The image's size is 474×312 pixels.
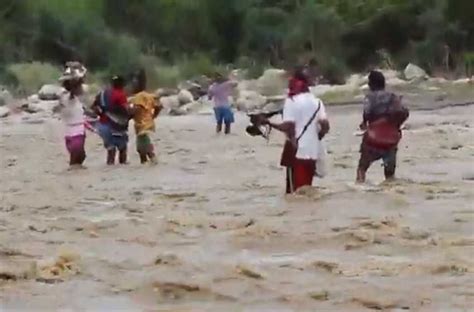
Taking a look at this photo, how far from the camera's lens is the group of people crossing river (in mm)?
12891

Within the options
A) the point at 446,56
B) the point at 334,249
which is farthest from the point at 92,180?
the point at 446,56

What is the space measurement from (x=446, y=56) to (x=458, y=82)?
277 inches

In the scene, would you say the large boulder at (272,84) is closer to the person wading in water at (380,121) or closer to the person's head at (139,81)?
the person's head at (139,81)

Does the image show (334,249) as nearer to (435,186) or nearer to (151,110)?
(435,186)

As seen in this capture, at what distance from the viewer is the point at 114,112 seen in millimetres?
17672

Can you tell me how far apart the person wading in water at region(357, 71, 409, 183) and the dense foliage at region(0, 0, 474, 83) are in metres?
35.4

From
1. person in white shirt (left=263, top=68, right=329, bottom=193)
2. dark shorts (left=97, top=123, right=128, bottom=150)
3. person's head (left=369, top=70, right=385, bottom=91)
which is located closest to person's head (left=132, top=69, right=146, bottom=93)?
dark shorts (left=97, top=123, right=128, bottom=150)

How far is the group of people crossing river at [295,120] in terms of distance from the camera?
12.9 m

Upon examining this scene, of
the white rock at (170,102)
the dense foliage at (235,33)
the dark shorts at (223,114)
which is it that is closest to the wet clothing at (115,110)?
the dark shorts at (223,114)

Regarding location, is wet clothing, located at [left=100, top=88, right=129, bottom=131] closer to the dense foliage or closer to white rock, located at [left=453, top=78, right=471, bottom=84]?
white rock, located at [left=453, top=78, right=471, bottom=84]

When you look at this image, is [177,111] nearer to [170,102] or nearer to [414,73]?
[170,102]

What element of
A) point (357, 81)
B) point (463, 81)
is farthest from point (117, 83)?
point (357, 81)

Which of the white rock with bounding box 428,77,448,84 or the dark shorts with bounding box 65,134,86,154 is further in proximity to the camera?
the white rock with bounding box 428,77,448,84

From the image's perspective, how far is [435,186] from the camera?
48.6 feet
